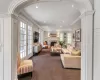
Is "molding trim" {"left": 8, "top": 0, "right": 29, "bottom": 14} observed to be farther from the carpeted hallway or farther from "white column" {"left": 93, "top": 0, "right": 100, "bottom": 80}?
the carpeted hallway

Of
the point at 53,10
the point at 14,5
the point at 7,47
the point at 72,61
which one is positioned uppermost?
the point at 53,10

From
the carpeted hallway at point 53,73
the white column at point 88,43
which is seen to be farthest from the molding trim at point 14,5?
the carpeted hallway at point 53,73

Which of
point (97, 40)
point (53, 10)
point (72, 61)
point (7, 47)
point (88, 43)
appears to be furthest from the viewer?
point (53, 10)

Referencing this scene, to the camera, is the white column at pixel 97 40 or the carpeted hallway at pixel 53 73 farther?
the carpeted hallway at pixel 53 73

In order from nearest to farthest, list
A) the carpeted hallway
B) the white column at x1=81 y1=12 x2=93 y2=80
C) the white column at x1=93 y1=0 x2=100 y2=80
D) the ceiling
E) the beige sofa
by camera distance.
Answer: the white column at x1=93 y1=0 x2=100 y2=80
the white column at x1=81 y1=12 x2=93 y2=80
the carpeted hallway
the ceiling
the beige sofa

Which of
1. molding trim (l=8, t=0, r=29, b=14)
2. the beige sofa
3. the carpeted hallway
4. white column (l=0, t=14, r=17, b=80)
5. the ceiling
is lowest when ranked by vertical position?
the carpeted hallway

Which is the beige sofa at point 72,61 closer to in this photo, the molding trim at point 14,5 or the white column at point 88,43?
the white column at point 88,43

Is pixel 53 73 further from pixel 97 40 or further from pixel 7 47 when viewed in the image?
pixel 97 40

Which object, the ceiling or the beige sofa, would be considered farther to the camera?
the beige sofa

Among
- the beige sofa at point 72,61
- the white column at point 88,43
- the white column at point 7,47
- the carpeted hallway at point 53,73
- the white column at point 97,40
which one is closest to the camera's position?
the white column at point 97,40

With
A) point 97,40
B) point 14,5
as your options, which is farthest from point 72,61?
point 14,5

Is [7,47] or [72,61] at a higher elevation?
[7,47]

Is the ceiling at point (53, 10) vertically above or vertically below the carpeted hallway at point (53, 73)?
above

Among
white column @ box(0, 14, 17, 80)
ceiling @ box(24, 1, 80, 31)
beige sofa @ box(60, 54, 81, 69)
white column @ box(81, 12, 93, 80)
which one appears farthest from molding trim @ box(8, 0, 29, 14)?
beige sofa @ box(60, 54, 81, 69)
